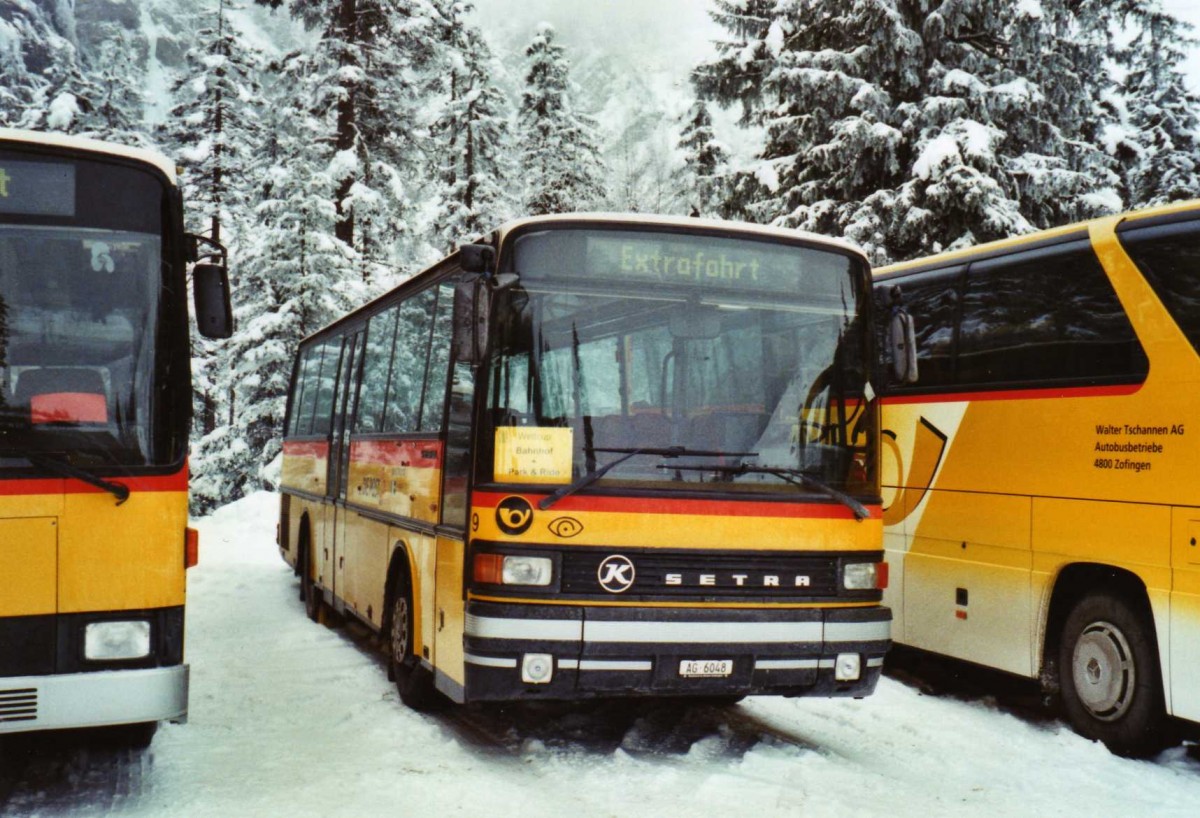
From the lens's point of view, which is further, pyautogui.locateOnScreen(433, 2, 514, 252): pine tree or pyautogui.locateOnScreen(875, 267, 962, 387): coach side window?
pyautogui.locateOnScreen(433, 2, 514, 252): pine tree

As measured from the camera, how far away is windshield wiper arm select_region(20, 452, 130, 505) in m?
5.58

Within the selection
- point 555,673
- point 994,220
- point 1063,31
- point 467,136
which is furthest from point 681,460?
point 467,136

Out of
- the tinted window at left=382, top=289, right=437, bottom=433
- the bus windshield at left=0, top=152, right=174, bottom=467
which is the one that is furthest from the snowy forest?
the bus windshield at left=0, top=152, right=174, bottom=467

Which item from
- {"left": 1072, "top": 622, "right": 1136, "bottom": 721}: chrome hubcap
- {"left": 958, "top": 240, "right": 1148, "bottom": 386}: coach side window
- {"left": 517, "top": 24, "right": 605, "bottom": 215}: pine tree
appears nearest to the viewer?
{"left": 1072, "top": 622, "right": 1136, "bottom": 721}: chrome hubcap

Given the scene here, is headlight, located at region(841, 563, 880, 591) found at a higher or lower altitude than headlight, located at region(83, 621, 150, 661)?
higher

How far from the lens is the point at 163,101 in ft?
436

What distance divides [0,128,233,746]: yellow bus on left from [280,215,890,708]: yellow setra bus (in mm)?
1622

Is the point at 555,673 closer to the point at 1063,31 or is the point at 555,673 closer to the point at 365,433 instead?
the point at 365,433

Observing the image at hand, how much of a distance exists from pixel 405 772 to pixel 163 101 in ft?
460

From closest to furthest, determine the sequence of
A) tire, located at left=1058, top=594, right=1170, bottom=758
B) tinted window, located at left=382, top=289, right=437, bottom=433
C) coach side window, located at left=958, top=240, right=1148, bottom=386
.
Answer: tire, located at left=1058, top=594, right=1170, bottom=758 < coach side window, located at left=958, top=240, right=1148, bottom=386 < tinted window, located at left=382, top=289, right=437, bottom=433

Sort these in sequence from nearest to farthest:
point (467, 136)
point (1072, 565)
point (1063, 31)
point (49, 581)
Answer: point (49, 581) < point (1072, 565) < point (1063, 31) < point (467, 136)

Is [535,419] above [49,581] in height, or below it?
above

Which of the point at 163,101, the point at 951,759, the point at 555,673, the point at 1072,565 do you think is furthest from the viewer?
the point at 163,101

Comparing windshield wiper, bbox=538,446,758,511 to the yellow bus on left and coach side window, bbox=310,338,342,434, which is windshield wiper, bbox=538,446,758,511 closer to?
the yellow bus on left
